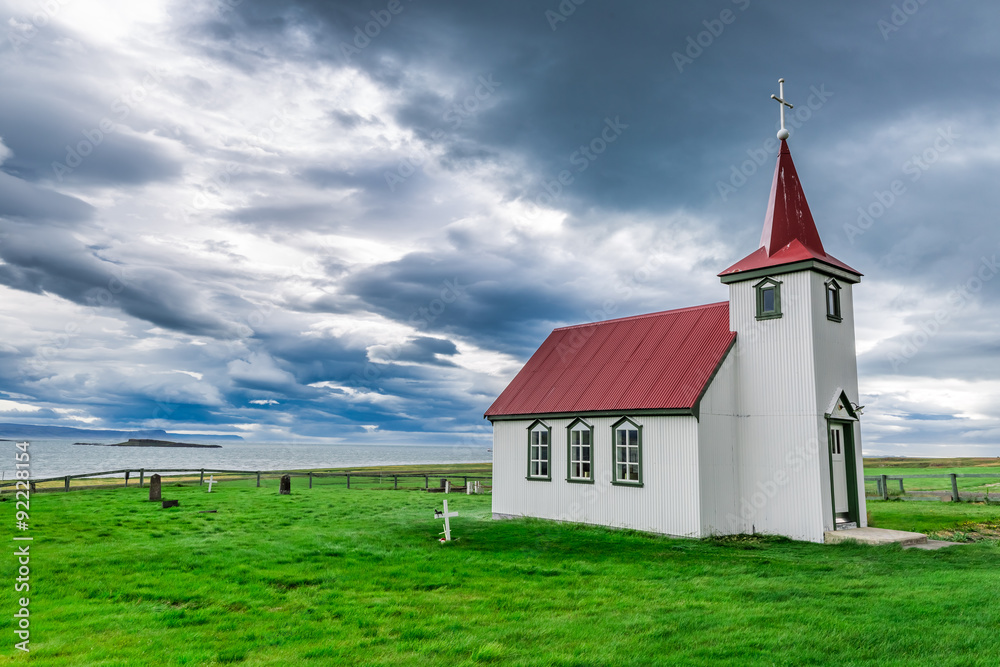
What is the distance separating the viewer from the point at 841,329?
715 inches

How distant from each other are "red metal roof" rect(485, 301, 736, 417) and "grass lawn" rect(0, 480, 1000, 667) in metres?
3.84

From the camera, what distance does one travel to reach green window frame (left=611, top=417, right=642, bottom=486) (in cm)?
1830

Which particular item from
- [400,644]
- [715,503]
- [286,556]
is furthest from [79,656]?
[715,503]

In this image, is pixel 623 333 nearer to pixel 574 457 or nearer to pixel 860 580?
pixel 574 457

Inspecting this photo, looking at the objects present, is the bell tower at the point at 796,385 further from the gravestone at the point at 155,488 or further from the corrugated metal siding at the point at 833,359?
the gravestone at the point at 155,488

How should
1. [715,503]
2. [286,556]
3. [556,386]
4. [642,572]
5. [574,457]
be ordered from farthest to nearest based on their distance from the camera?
[556,386], [574,457], [715,503], [286,556], [642,572]

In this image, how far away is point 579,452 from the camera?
20.0m

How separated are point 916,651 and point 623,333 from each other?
15213 mm

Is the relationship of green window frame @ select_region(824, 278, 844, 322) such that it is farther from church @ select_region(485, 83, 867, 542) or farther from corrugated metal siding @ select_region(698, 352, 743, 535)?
corrugated metal siding @ select_region(698, 352, 743, 535)

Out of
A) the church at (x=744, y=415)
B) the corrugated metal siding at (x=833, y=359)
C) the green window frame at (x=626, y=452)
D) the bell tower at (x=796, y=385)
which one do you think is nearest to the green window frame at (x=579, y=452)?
the church at (x=744, y=415)

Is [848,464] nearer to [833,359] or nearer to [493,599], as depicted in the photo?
[833,359]

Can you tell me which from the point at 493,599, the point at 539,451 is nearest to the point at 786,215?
the point at 539,451

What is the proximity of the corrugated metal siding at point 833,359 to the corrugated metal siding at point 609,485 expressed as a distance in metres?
3.34

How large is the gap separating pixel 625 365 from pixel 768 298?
4.61 meters
